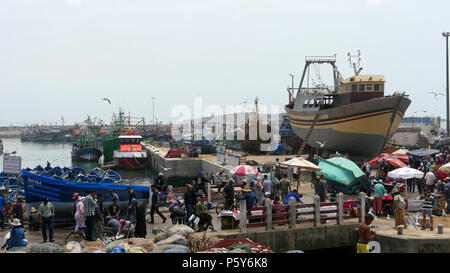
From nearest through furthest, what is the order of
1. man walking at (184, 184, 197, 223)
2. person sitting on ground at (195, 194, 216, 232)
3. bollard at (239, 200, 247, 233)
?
bollard at (239, 200, 247, 233) → person sitting on ground at (195, 194, 216, 232) → man walking at (184, 184, 197, 223)

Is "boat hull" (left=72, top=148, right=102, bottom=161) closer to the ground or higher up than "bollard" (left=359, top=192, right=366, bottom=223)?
closer to the ground

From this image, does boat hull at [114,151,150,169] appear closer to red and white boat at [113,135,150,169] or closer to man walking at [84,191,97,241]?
red and white boat at [113,135,150,169]

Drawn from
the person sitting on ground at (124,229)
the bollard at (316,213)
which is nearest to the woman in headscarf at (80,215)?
the person sitting on ground at (124,229)

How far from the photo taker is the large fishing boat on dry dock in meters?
38.9

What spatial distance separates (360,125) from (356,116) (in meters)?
0.82

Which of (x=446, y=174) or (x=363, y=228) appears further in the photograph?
(x=446, y=174)

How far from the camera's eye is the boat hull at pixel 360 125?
38.8 metres

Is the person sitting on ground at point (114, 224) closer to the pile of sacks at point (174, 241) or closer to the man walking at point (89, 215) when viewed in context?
the man walking at point (89, 215)

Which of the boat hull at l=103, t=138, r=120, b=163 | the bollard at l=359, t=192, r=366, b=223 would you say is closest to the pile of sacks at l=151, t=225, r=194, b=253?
the bollard at l=359, t=192, r=366, b=223
